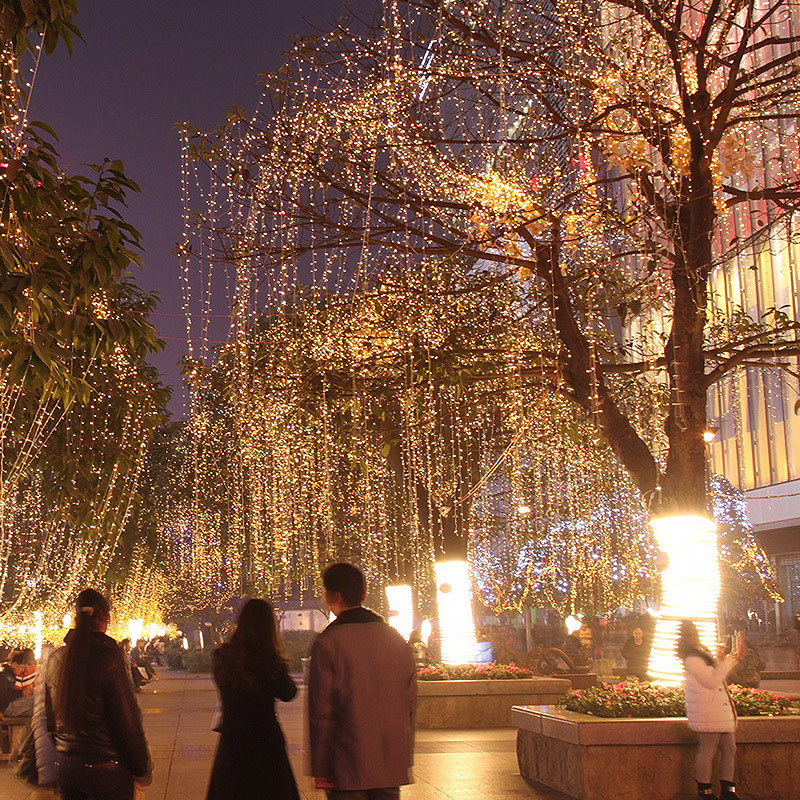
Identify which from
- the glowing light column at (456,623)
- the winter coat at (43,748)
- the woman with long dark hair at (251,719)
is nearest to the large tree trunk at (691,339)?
the woman with long dark hair at (251,719)

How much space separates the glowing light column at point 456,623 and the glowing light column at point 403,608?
21.1 feet

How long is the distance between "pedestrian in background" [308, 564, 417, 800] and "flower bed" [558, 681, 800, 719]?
4.68 meters

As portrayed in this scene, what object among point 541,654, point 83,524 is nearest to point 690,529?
point 83,524

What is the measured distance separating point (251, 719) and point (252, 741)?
0.10 m

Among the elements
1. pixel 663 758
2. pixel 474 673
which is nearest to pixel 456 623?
pixel 474 673

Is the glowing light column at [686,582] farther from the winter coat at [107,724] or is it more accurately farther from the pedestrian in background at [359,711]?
the winter coat at [107,724]

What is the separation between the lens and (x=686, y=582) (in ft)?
33.2

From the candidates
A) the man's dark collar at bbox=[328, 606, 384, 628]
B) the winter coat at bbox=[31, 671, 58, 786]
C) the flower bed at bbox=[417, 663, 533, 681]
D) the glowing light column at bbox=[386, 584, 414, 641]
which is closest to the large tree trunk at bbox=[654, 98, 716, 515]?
the man's dark collar at bbox=[328, 606, 384, 628]

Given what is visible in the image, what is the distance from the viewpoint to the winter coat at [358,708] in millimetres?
4930

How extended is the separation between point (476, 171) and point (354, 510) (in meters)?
17.4

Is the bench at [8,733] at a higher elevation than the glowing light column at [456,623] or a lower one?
lower

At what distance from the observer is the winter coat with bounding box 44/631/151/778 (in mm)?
5254

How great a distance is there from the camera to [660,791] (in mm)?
8867

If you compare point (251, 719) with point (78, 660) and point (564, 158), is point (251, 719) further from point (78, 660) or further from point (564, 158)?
point (564, 158)
